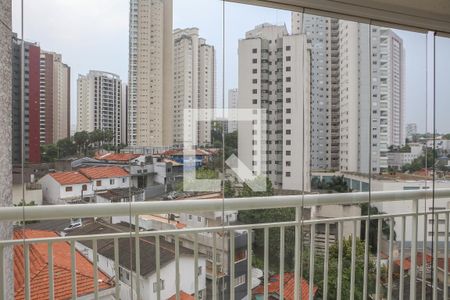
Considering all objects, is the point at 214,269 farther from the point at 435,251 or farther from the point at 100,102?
the point at 435,251

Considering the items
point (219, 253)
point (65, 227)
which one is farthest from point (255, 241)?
point (65, 227)

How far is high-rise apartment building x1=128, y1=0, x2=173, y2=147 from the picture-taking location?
1.32m

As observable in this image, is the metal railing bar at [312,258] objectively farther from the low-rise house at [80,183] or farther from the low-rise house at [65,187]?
the low-rise house at [65,187]

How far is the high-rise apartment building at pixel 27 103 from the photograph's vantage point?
1204 millimetres

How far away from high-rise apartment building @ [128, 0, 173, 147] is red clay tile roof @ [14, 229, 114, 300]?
528 mm

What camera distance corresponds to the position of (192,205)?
4.64ft

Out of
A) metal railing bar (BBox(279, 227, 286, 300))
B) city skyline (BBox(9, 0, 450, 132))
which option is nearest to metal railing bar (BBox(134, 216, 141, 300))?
city skyline (BBox(9, 0, 450, 132))

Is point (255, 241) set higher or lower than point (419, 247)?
higher

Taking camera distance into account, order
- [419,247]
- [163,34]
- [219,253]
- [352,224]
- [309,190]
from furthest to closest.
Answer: [419,247], [352,224], [309,190], [219,253], [163,34]

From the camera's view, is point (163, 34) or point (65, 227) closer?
point (65, 227)

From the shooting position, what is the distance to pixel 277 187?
1.56 meters

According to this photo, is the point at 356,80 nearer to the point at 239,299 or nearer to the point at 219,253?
the point at 219,253

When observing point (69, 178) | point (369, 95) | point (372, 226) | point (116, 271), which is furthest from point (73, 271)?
point (369, 95)

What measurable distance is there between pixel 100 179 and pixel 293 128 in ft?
3.05
